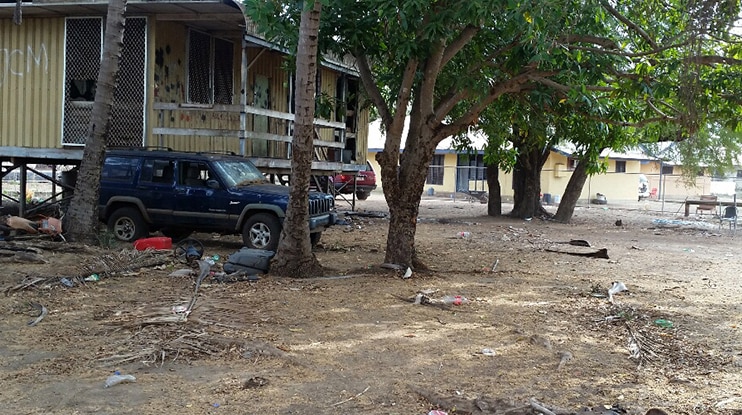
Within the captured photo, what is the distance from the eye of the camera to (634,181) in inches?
1634

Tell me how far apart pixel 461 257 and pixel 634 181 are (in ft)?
103

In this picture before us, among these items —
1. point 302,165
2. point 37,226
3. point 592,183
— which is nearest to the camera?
point 302,165

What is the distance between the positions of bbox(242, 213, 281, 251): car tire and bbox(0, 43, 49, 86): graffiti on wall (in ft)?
20.3

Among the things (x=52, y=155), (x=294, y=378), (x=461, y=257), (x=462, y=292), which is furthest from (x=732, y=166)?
(x=294, y=378)

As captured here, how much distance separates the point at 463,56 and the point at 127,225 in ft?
22.5

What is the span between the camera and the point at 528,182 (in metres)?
24.4

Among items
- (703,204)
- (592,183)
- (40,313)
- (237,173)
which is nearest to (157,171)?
(237,173)

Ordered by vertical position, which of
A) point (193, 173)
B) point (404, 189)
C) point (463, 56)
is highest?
point (463, 56)

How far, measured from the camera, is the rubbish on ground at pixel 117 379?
17.5ft

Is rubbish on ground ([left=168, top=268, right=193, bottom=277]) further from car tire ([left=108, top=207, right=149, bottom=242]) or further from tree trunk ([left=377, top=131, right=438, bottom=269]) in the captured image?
car tire ([left=108, top=207, right=149, bottom=242])

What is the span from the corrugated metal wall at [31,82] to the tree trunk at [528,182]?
14946 mm

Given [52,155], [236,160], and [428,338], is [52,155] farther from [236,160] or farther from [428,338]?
[428,338]

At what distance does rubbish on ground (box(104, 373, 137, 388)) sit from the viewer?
211 inches

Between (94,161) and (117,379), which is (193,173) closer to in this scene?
(94,161)
